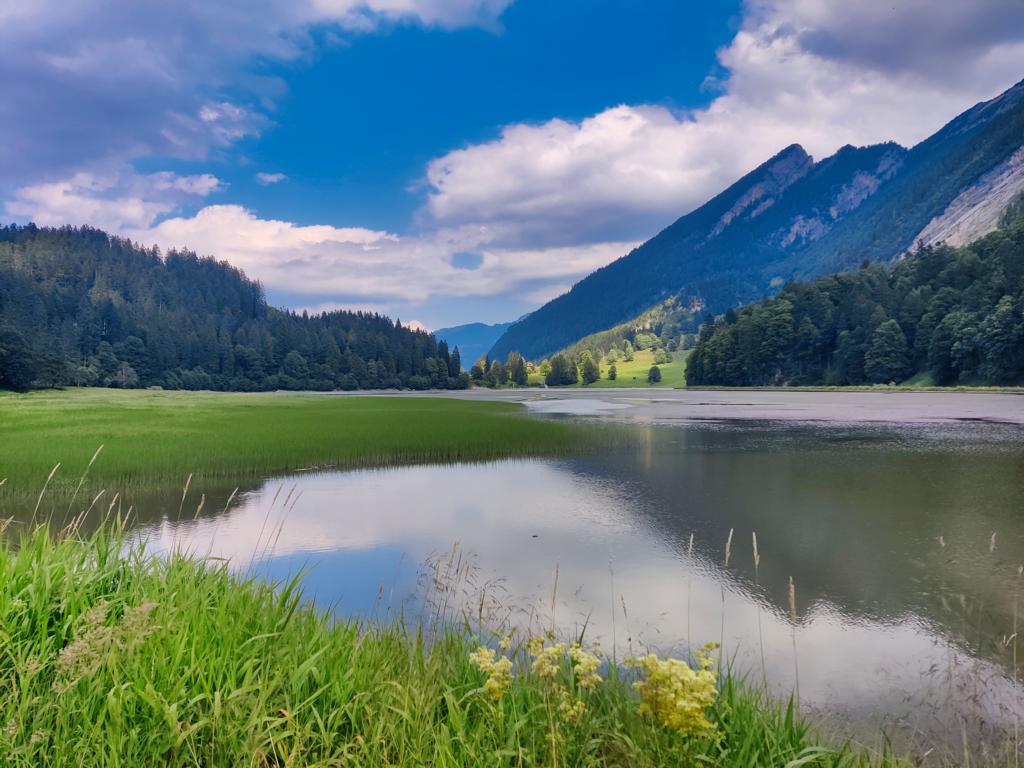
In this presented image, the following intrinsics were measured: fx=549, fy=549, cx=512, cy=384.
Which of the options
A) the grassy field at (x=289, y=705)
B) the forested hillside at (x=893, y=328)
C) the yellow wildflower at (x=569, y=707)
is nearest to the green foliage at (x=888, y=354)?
the forested hillside at (x=893, y=328)

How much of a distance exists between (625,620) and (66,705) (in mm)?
7759

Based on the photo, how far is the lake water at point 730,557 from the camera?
786cm

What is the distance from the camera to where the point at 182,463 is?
78.1ft

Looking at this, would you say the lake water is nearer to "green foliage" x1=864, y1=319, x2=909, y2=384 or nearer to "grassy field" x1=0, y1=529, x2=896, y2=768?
"grassy field" x1=0, y1=529, x2=896, y2=768

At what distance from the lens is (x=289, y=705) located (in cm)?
452

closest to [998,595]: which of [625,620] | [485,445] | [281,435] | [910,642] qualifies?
[910,642]

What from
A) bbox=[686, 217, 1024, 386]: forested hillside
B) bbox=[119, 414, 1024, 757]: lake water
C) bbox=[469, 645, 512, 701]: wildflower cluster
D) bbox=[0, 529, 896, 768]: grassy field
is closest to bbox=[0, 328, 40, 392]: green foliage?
bbox=[119, 414, 1024, 757]: lake water

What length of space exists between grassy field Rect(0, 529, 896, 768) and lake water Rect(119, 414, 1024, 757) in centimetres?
190

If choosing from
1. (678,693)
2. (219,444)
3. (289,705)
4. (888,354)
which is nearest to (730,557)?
(678,693)

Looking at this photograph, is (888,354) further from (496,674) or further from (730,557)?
(496,674)

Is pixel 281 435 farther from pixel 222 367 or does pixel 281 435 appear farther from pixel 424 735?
pixel 222 367

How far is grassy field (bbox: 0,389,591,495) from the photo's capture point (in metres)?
21.6

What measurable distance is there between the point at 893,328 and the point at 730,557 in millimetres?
139654

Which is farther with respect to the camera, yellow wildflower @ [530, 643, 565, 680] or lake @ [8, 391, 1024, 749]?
lake @ [8, 391, 1024, 749]
